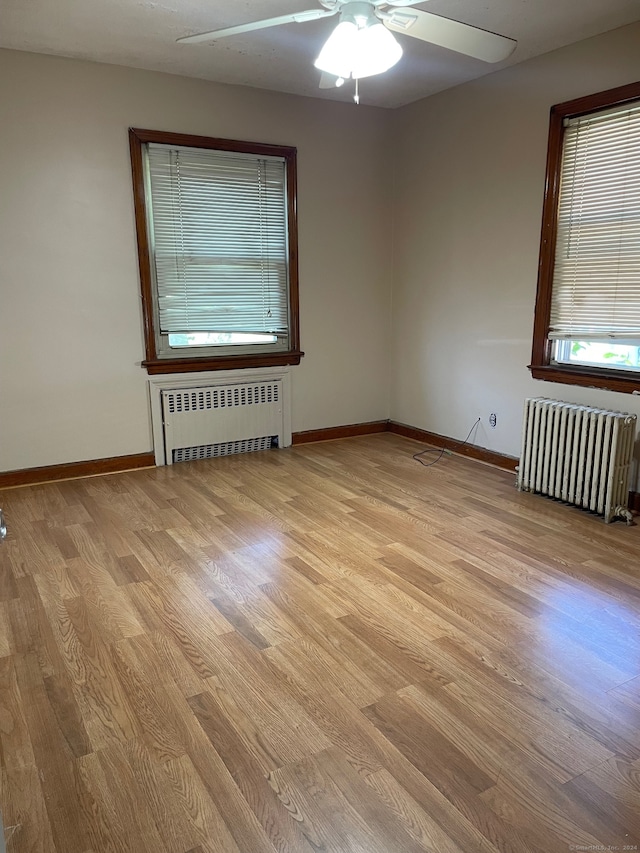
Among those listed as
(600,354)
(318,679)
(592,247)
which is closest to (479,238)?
(592,247)

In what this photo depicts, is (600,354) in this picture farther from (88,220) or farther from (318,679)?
(88,220)

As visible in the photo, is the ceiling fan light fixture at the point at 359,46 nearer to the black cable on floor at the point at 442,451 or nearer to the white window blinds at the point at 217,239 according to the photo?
the white window blinds at the point at 217,239

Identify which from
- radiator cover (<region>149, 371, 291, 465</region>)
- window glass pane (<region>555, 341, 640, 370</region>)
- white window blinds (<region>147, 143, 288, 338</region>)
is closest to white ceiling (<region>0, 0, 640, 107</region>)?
white window blinds (<region>147, 143, 288, 338</region>)

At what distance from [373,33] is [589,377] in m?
2.45

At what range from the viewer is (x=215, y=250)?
4.64 metres

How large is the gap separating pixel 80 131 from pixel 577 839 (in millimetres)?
4507

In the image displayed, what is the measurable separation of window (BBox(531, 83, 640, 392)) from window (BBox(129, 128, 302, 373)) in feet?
6.54

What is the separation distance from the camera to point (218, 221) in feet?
15.1

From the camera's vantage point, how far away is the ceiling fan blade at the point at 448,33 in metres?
2.37

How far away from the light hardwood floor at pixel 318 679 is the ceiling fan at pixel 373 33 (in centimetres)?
224

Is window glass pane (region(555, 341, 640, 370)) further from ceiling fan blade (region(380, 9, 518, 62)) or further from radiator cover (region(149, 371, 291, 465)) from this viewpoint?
radiator cover (region(149, 371, 291, 465))

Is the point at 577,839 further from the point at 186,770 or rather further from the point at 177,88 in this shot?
the point at 177,88

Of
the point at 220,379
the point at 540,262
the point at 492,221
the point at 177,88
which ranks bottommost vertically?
the point at 220,379

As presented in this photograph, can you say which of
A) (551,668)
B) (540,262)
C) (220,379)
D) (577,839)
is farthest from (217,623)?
(540,262)
